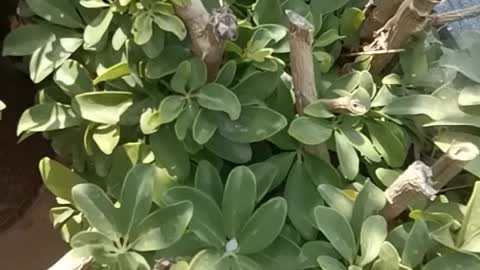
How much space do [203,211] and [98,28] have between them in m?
0.18

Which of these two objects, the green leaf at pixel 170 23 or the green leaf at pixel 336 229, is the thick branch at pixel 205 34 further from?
the green leaf at pixel 336 229

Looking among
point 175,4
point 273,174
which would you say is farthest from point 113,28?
point 273,174

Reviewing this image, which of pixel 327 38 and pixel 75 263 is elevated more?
pixel 327 38

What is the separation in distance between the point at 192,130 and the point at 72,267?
0.47 ft

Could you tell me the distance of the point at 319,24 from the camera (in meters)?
0.78

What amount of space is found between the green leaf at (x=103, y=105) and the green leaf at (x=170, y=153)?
0.13 ft

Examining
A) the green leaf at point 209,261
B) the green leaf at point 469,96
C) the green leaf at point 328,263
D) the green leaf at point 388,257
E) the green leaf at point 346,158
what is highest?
the green leaf at point 469,96

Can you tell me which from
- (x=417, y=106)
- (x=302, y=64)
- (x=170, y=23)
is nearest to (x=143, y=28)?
(x=170, y=23)

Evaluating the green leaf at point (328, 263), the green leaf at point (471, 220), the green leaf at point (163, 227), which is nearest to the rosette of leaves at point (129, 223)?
the green leaf at point (163, 227)

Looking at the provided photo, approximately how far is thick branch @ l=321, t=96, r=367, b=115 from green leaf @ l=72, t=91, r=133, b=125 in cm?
17

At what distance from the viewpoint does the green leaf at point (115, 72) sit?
738mm

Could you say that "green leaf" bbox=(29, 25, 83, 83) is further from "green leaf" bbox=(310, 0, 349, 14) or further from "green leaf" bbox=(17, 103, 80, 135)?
"green leaf" bbox=(310, 0, 349, 14)

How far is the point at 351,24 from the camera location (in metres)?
0.81

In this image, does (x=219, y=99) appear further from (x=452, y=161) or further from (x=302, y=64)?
(x=452, y=161)
